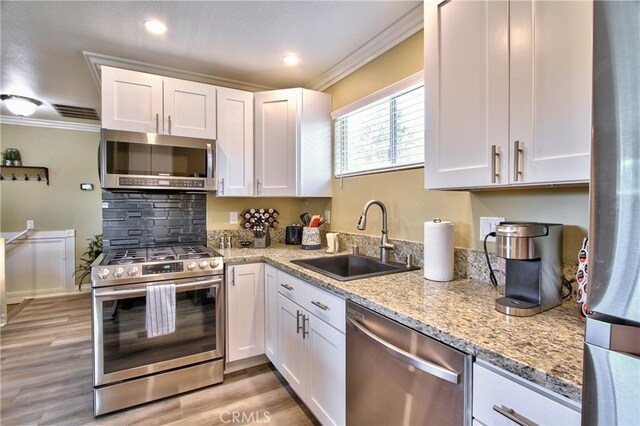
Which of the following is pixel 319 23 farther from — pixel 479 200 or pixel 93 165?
pixel 93 165

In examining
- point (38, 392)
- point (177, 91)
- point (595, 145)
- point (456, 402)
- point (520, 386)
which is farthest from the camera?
point (177, 91)

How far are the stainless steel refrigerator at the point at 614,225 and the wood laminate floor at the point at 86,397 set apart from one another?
1.74 metres

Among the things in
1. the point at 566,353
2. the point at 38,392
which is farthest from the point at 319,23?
the point at 38,392

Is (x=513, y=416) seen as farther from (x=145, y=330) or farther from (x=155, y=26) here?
(x=155, y=26)

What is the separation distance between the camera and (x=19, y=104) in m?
3.06

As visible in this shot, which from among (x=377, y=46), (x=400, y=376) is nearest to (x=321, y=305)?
(x=400, y=376)

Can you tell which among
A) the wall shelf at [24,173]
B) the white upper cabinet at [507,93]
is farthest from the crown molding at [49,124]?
the white upper cabinet at [507,93]

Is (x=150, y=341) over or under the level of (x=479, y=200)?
under

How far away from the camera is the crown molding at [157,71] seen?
7.70 ft

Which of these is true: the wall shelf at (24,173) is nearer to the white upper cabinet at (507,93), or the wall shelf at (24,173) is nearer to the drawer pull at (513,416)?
the white upper cabinet at (507,93)

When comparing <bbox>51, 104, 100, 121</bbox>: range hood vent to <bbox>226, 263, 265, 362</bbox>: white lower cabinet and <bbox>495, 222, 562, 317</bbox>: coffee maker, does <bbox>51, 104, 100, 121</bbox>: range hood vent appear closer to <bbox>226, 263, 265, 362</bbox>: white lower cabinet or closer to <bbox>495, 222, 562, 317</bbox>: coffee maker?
<bbox>226, 263, 265, 362</bbox>: white lower cabinet

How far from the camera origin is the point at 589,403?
49 centimetres

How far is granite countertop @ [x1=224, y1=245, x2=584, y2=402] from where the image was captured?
2.36 ft

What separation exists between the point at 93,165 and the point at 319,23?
4087 millimetres
